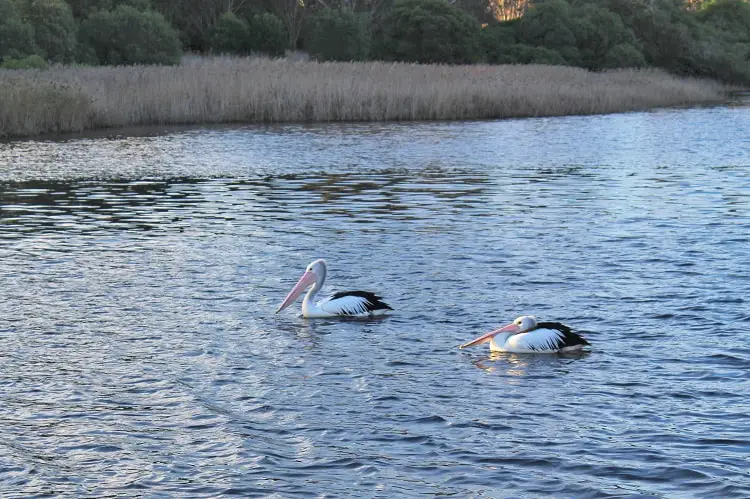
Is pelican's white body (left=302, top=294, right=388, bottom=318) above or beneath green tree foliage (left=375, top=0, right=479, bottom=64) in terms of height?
beneath

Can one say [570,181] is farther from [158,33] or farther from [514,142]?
[158,33]

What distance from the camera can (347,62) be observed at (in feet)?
152

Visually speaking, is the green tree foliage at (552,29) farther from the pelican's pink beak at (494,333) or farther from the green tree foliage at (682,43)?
the pelican's pink beak at (494,333)

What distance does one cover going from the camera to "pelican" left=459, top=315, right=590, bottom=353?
8.94 metres

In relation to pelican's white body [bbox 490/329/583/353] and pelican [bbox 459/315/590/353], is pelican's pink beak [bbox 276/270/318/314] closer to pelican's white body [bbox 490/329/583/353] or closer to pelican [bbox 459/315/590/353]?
pelican [bbox 459/315/590/353]

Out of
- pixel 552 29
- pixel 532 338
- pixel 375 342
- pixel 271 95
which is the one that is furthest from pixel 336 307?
pixel 552 29

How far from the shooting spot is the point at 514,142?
28812mm

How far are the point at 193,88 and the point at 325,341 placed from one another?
83.0 ft

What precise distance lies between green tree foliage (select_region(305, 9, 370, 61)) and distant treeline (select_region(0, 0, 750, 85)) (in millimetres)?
47

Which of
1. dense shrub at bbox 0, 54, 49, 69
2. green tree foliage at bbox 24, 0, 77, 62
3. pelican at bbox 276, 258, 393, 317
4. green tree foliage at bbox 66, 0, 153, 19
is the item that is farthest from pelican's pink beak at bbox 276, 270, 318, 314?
green tree foliage at bbox 66, 0, 153, 19

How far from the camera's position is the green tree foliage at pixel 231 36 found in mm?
54812

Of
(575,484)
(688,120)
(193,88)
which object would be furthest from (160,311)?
(688,120)

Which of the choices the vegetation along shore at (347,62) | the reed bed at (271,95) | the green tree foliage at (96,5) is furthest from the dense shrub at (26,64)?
the green tree foliage at (96,5)

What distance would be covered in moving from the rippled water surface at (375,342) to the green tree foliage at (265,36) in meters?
35.4
